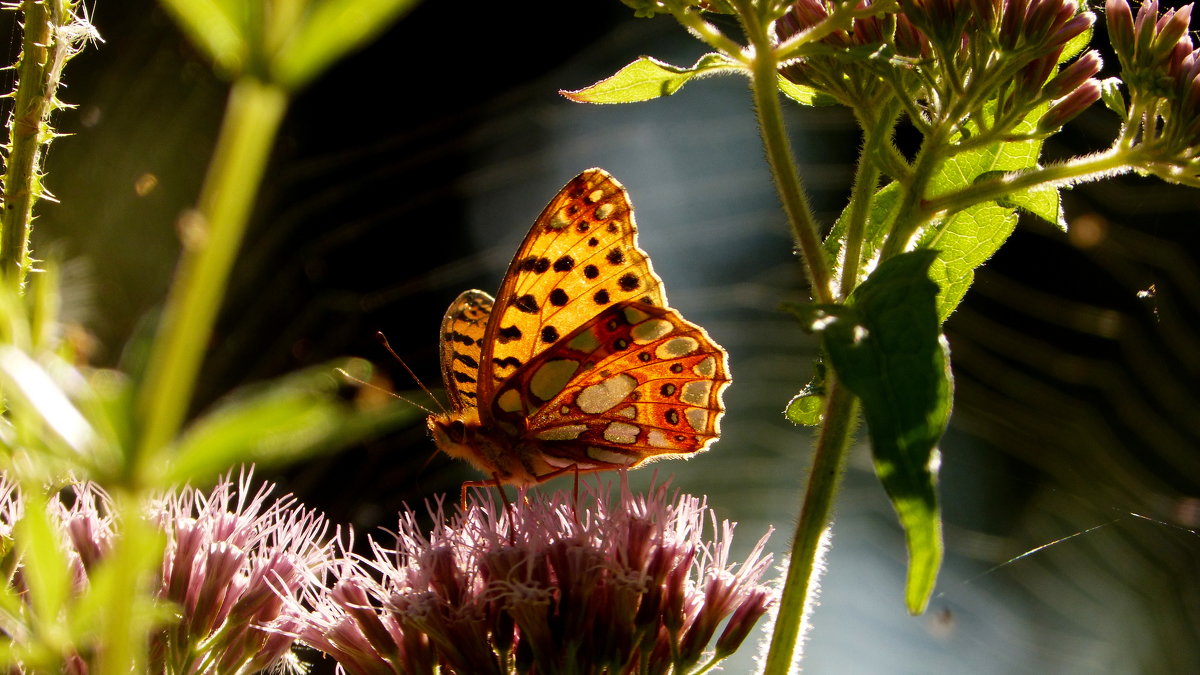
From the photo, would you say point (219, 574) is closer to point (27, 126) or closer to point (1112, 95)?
point (27, 126)

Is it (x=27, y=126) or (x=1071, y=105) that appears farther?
(x=1071, y=105)

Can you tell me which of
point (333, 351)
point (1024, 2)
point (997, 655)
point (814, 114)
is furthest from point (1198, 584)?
point (1024, 2)

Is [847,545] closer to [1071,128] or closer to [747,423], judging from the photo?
[747,423]

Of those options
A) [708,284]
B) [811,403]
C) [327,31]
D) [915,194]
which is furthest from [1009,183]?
[708,284]

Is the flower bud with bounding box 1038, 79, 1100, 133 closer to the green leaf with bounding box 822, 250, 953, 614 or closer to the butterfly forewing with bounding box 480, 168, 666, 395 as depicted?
the green leaf with bounding box 822, 250, 953, 614

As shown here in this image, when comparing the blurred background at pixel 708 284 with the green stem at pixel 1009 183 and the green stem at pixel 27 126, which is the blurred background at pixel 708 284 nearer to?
the green stem at pixel 1009 183

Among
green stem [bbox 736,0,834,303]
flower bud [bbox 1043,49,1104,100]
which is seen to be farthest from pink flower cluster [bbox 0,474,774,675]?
flower bud [bbox 1043,49,1104,100]
